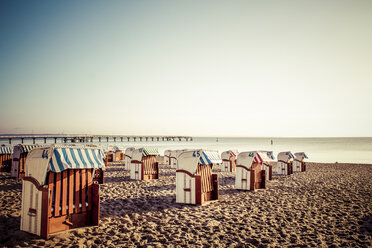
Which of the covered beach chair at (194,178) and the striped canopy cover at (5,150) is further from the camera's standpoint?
the striped canopy cover at (5,150)

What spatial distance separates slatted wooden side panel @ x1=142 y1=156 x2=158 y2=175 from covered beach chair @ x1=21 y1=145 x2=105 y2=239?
7.89 meters

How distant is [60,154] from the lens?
5.68 metres

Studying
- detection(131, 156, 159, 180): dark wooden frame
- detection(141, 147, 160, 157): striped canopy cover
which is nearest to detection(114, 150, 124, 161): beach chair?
detection(131, 156, 159, 180): dark wooden frame

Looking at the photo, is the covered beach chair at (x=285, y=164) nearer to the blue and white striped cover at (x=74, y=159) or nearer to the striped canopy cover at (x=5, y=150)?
the blue and white striped cover at (x=74, y=159)

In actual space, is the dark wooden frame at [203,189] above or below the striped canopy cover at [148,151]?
below

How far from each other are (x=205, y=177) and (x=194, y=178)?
2.37ft

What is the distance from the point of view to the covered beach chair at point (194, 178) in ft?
28.9

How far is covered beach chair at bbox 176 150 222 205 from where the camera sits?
8820mm

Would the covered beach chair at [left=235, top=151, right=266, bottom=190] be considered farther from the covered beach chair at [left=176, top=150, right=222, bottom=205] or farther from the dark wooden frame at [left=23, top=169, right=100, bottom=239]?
the dark wooden frame at [left=23, top=169, right=100, bottom=239]

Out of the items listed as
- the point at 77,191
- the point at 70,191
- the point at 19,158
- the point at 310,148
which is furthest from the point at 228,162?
the point at 310,148

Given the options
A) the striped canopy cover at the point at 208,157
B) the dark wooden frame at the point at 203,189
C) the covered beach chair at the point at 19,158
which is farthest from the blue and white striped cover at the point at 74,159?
the covered beach chair at the point at 19,158

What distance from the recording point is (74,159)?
5.85 metres

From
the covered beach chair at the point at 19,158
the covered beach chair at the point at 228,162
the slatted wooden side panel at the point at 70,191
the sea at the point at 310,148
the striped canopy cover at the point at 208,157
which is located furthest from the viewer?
the sea at the point at 310,148

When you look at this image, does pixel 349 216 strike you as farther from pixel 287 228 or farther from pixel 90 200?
pixel 90 200
